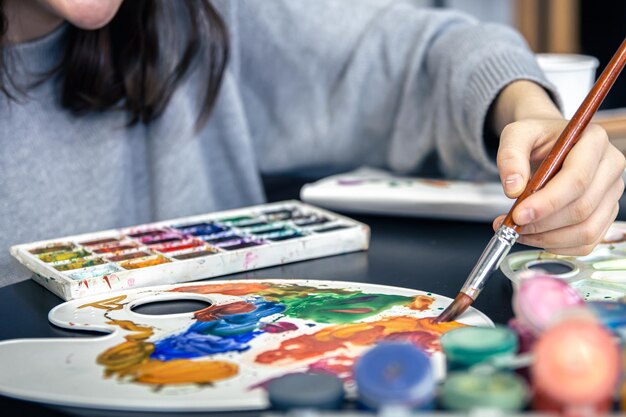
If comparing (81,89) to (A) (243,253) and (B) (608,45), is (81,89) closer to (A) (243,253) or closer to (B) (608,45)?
(A) (243,253)

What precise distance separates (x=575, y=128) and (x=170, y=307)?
1.02ft

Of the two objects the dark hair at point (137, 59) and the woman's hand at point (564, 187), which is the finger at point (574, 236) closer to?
the woman's hand at point (564, 187)

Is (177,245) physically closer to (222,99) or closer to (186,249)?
(186,249)

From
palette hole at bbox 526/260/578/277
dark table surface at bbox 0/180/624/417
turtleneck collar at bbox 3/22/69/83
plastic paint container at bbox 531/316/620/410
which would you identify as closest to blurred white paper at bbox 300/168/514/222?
dark table surface at bbox 0/180/624/417

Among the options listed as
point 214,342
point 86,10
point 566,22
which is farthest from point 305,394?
point 566,22

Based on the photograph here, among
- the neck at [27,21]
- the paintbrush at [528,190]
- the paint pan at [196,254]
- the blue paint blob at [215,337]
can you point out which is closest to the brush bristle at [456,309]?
the paintbrush at [528,190]

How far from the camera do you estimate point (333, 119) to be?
1.09 m

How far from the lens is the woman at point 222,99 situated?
2.98ft

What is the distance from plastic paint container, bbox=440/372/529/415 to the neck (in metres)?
0.73

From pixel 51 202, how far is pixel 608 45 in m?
1.74

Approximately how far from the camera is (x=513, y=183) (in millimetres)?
553

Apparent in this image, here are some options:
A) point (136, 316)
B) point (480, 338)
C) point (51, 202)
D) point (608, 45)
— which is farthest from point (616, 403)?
point (608, 45)

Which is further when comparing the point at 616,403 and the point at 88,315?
the point at 88,315

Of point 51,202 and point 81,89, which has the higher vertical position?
point 81,89
